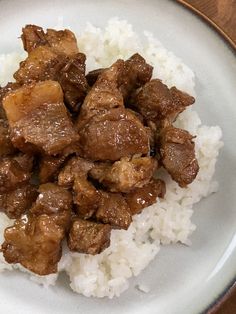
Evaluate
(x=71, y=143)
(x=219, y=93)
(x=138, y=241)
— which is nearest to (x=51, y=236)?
(x=71, y=143)

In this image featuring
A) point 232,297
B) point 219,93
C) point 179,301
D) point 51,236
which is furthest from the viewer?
point 219,93

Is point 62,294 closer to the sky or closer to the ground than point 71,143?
closer to the ground

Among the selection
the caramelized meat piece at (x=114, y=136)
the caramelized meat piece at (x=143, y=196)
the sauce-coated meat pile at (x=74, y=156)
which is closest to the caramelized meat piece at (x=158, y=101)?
the sauce-coated meat pile at (x=74, y=156)

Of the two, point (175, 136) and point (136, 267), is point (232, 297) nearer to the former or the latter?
point (136, 267)

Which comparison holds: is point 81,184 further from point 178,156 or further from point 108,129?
point 178,156

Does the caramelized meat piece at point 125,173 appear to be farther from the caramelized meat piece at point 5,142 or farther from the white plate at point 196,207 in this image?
the white plate at point 196,207
